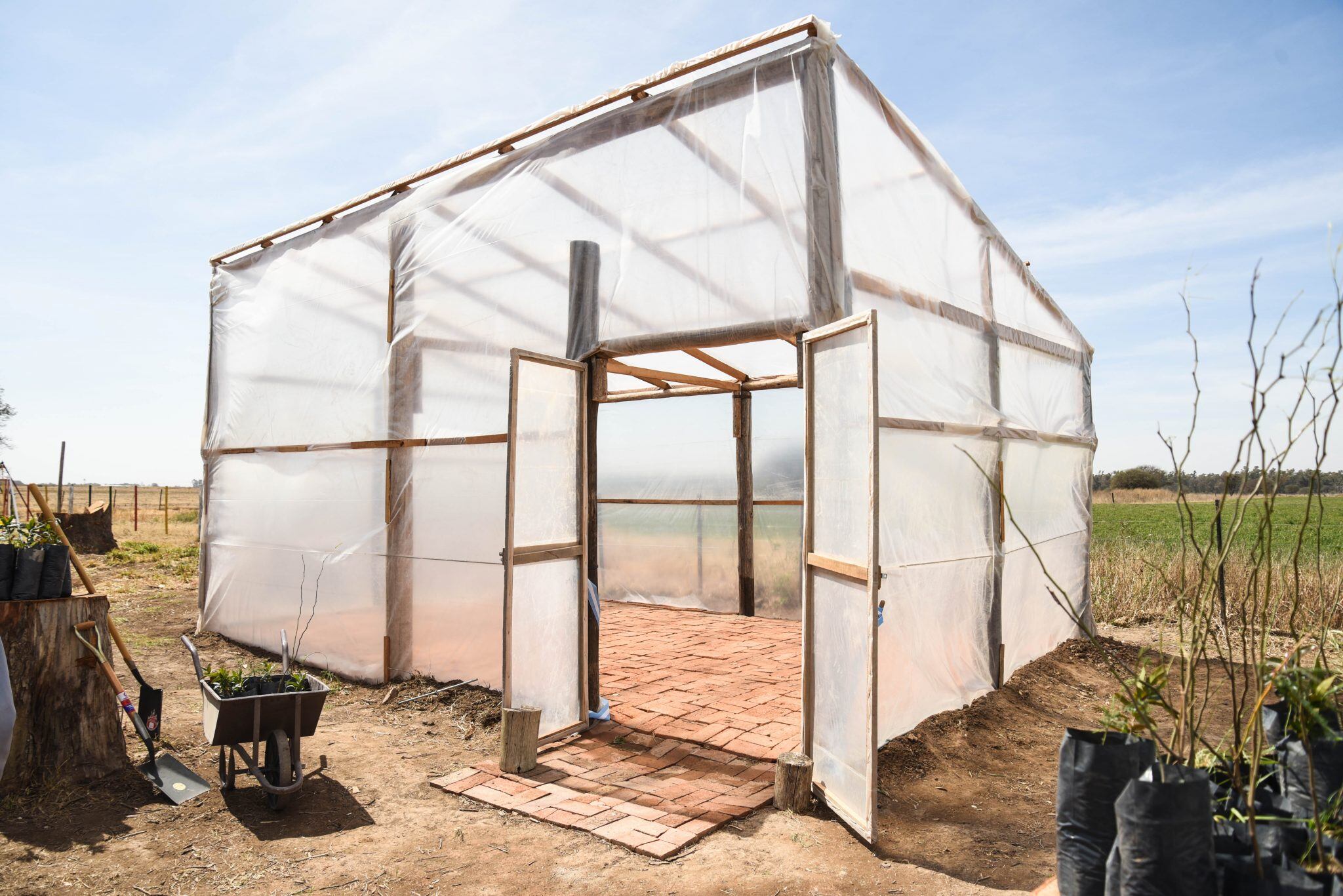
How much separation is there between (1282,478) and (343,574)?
660 centimetres

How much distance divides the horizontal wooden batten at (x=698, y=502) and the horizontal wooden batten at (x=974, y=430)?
9.04ft

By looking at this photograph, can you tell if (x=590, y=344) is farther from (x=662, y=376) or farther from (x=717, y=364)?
(x=717, y=364)

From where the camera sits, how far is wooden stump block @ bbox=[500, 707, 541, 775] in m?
4.53

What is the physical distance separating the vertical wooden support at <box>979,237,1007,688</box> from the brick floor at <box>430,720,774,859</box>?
8.05 ft

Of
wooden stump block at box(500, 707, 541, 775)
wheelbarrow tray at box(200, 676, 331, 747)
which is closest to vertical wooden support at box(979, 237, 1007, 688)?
wooden stump block at box(500, 707, 541, 775)

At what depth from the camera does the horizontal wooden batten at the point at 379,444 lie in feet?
19.6

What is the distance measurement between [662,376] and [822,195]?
285cm

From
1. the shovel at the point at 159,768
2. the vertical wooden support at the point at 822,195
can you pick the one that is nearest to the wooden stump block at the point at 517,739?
the shovel at the point at 159,768

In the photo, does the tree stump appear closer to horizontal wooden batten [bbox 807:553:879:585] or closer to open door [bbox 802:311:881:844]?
open door [bbox 802:311:881:844]

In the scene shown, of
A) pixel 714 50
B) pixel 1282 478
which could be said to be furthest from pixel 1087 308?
pixel 1282 478

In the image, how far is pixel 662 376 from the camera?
699 centimetres

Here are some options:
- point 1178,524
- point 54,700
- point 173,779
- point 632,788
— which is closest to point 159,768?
point 173,779

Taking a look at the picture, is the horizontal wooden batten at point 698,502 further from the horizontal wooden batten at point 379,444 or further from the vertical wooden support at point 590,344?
the vertical wooden support at point 590,344

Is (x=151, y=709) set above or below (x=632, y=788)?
above
